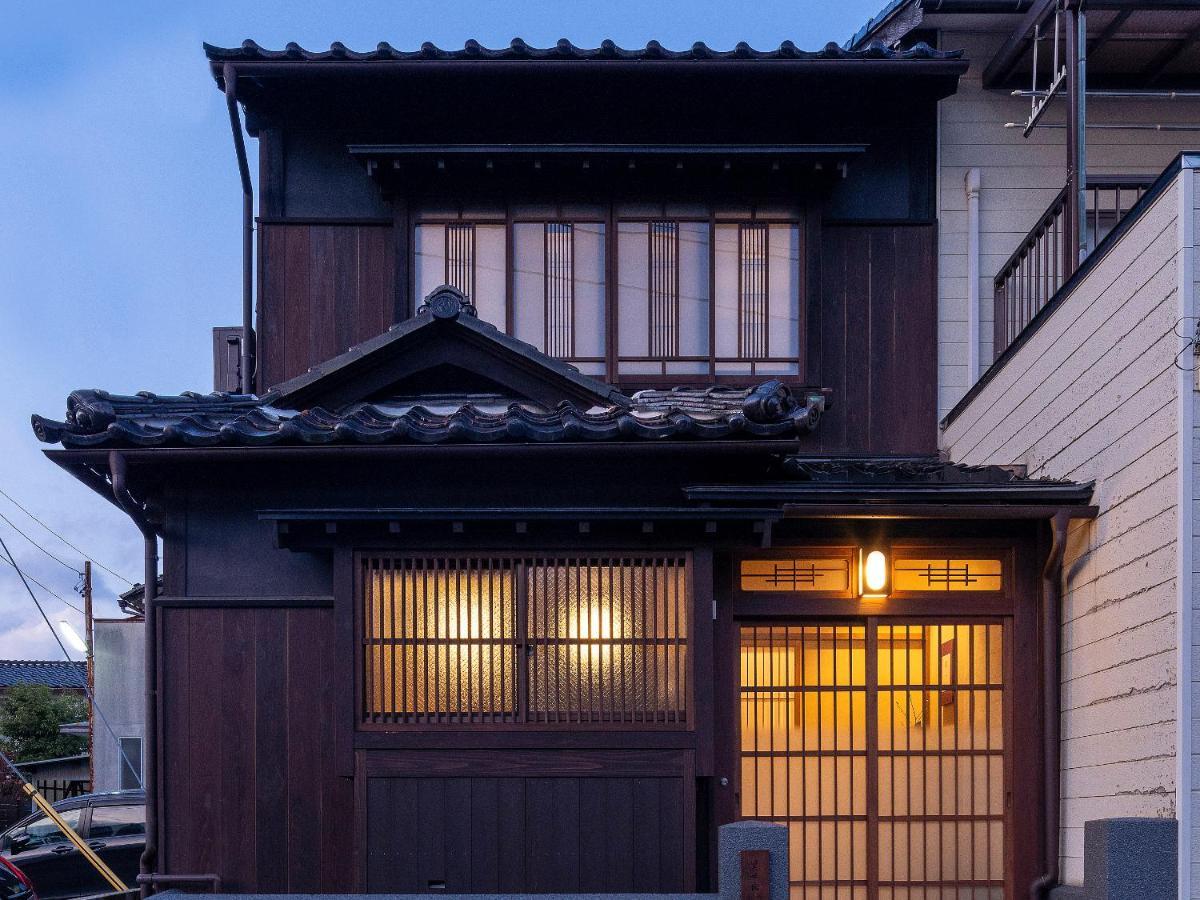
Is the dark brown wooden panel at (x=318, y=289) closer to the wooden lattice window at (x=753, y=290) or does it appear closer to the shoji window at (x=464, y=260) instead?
the shoji window at (x=464, y=260)

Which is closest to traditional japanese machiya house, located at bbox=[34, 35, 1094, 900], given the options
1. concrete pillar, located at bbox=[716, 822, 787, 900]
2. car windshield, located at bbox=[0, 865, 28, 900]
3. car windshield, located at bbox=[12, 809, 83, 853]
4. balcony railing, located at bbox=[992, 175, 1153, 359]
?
balcony railing, located at bbox=[992, 175, 1153, 359]

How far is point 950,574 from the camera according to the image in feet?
32.3

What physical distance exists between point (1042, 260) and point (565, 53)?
5.74 metres

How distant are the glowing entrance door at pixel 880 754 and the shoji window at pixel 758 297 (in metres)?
3.73

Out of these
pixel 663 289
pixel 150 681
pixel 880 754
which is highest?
pixel 663 289

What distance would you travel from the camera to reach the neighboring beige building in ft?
24.6

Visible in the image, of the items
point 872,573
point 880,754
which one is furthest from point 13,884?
point 872,573

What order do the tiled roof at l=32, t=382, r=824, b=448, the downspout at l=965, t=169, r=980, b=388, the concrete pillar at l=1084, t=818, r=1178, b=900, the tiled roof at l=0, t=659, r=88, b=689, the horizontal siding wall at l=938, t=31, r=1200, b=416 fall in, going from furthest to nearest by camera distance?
the tiled roof at l=0, t=659, r=88, b=689 < the horizontal siding wall at l=938, t=31, r=1200, b=416 < the downspout at l=965, t=169, r=980, b=388 < the tiled roof at l=32, t=382, r=824, b=448 < the concrete pillar at l=1084, t=818, r=1178, b=900

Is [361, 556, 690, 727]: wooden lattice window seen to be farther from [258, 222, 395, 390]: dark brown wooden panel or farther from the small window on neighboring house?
the small window on neighboring house

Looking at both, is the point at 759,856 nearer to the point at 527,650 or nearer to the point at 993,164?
the point at 527,650

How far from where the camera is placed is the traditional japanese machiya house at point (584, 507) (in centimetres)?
840

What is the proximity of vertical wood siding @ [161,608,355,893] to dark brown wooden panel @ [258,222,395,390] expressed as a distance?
4.81 meters

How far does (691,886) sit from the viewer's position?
820 centimetres

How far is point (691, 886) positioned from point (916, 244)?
25.9 ft
